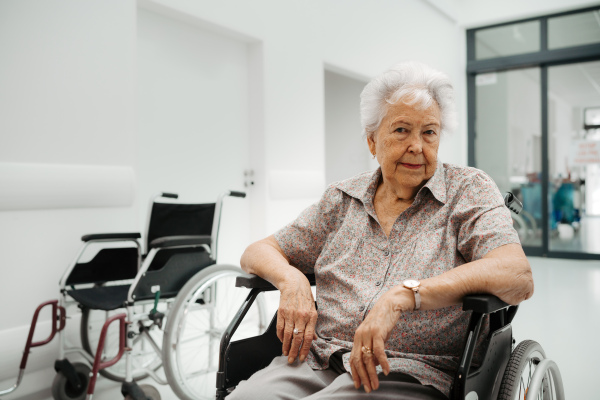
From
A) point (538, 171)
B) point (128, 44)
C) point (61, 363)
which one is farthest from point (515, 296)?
point (538, 171)

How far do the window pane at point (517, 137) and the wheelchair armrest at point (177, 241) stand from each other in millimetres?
4738

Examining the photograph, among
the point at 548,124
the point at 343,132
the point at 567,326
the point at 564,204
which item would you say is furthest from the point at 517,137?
the point at 567,326

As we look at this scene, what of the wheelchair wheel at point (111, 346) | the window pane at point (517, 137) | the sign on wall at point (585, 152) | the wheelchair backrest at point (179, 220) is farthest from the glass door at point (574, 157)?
the wheelchair wheel at point (111, 346)

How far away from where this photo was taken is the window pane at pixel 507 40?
5.74 meters

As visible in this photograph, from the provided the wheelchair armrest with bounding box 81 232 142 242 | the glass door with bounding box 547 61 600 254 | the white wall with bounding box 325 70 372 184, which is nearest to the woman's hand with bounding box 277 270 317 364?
the wheelchair armrest with bounding box 81 232 142 242

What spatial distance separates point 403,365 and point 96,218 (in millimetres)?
1828

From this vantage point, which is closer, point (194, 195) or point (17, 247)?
point (17, 247)

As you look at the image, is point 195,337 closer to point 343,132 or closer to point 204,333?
point 204,333

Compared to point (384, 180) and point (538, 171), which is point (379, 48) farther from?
point (384, 180)

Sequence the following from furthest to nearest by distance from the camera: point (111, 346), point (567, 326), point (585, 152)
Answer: point (585, 152), point (567, 326), point (111, 346)

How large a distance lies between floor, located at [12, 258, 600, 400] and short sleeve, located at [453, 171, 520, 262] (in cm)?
137

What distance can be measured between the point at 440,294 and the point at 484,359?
189 millimetres

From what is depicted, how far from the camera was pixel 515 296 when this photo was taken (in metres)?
1.00

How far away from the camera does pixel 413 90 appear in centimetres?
121
